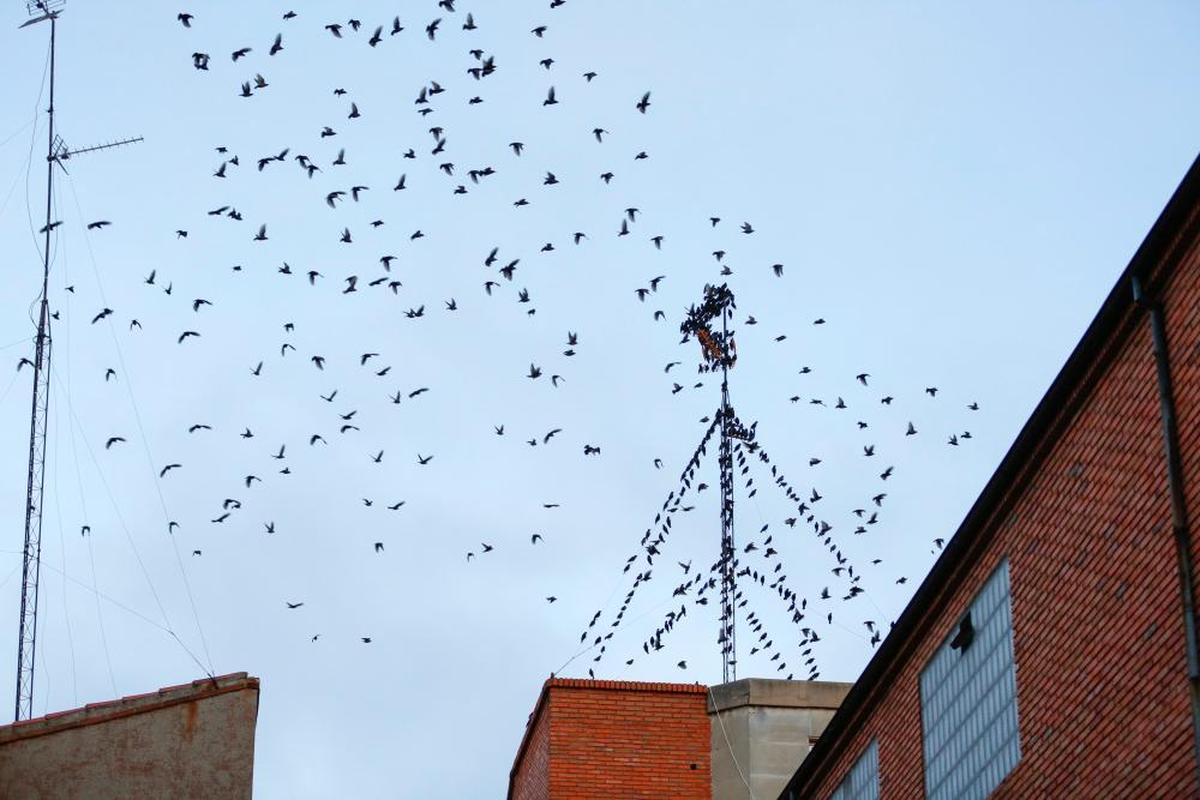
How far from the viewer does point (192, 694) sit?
28.2m

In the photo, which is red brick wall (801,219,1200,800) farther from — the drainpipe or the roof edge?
the roof edge

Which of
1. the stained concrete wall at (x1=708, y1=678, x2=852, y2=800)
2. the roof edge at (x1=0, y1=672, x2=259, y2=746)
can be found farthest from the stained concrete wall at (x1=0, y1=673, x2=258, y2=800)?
the stained concrete wall at (x1=708, y1=678, x2=852, y2=800)

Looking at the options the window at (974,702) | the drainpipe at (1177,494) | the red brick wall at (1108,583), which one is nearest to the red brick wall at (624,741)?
the window at (974,702)

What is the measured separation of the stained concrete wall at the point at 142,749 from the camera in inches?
1075

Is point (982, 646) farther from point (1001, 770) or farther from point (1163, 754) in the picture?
point (1163, 754)

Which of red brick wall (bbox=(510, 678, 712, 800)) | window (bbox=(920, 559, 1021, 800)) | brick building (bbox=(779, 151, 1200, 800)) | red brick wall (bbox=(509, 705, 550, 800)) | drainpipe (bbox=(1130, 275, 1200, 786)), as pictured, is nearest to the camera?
drainpipe (bbox=(1130, 275, 1200, 786))

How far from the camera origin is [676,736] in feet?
124

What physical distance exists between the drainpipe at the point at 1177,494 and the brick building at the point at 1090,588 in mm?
19

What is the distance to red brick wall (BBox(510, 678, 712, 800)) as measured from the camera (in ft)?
122

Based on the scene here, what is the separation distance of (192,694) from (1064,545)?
41.6 ft

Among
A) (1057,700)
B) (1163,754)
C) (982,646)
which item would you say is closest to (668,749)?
(982,646)

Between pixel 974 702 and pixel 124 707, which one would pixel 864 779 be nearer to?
pixel 974 702

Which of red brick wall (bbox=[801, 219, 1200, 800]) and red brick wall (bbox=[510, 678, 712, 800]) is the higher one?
red brick wall (bbox=[510, 678, 712, 800])

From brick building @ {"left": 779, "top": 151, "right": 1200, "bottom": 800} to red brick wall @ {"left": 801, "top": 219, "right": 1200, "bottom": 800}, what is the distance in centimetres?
2
